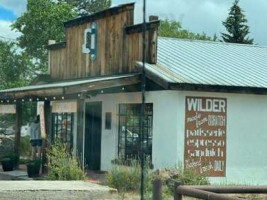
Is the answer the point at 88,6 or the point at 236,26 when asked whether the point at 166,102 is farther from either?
the point at 88,6

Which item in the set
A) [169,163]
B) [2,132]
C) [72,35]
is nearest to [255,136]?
[169,163]

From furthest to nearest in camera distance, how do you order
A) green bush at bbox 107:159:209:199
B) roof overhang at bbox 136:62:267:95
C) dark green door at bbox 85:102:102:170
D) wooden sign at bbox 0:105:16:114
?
wooden sign at bbox 0:105:16:114, dark green door at bbox 85:102:102:170, roof overhang at bbox 136:62:267:95, green bush at bbox 107:159:209:199

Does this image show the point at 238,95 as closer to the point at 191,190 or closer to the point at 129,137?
the point at 129,137

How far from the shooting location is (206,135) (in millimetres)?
16438

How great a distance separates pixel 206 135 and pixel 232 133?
0.82 m

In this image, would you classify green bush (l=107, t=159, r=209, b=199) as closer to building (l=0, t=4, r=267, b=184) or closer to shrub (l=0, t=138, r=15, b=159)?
building (l=0, t=4, r=267, b=184)

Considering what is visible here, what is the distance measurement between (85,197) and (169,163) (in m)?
7.07

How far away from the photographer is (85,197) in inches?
362

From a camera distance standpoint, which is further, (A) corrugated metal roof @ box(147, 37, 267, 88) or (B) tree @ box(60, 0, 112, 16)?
(B) tree @ box(60, 0, 112, 16)

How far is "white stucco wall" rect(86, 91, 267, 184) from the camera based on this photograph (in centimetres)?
1603

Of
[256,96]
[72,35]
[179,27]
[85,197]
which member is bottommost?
[85,197]

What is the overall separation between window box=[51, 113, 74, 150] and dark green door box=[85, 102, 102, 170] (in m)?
1.06

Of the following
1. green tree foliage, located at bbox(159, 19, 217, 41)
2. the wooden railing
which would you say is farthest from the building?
green tree foliage, located at bbox(159, 19, 217, 41)

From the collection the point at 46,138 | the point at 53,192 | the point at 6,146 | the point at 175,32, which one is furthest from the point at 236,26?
the point at 53,192
